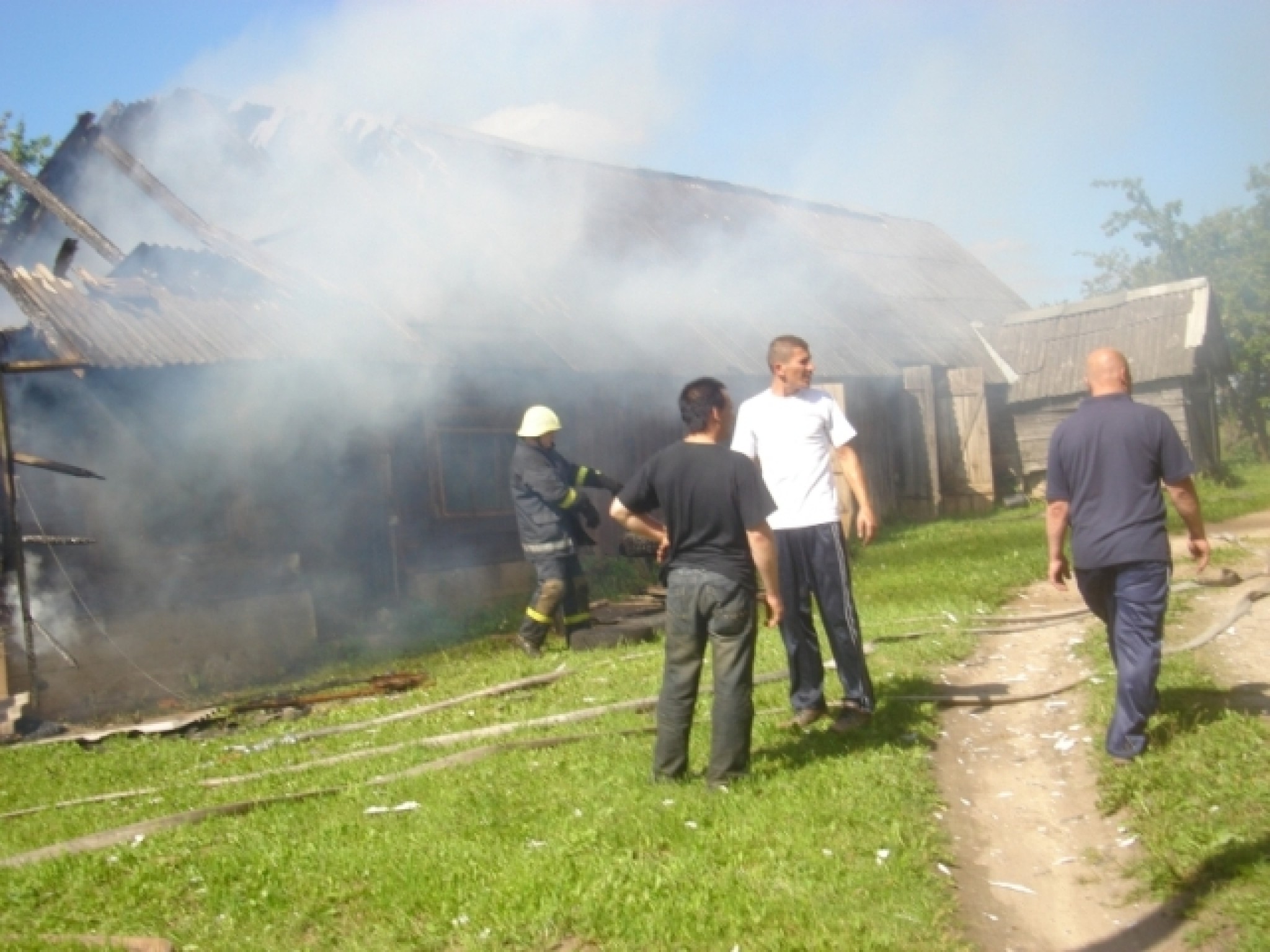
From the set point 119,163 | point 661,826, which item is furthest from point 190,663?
point 661,826

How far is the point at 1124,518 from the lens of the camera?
4957 mm

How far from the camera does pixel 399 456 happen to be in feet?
40.2

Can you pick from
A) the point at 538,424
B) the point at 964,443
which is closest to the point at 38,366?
the point at 538,424

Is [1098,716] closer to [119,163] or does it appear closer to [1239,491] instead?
[119,163]

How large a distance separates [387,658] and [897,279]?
48.5 feet

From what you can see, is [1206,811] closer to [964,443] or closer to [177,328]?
[177,328]

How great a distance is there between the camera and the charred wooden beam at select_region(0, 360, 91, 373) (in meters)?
8.58

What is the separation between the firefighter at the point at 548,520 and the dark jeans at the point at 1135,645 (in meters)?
4.80

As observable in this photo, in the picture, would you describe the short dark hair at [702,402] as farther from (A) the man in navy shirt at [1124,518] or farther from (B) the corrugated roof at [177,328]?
(B) the corrugated roof at [177,328]

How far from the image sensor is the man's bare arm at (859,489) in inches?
223

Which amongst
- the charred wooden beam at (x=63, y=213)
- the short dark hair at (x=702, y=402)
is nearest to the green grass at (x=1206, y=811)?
the short dark hair at (x=702, y=402)

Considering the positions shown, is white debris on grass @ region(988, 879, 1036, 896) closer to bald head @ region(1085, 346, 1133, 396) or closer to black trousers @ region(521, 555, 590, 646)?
bald head @ region(1085, 346, 1133, 396)

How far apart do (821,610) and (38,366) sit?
247 inches

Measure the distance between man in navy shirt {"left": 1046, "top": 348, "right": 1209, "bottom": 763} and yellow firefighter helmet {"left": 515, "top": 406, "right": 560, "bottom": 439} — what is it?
4871mm
